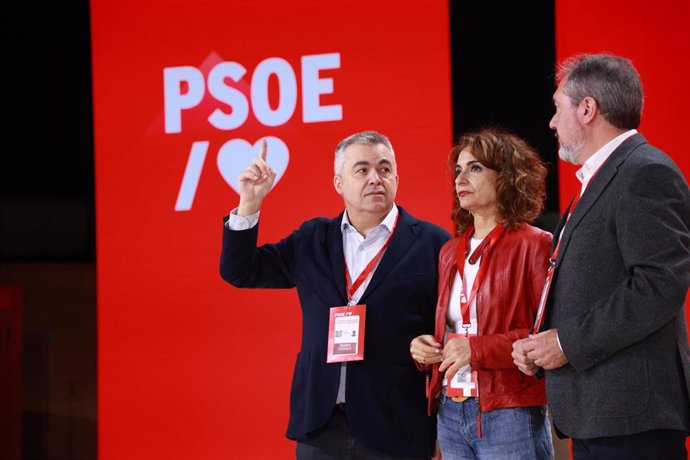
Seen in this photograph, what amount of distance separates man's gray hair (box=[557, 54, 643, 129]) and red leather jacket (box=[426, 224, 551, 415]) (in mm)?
477

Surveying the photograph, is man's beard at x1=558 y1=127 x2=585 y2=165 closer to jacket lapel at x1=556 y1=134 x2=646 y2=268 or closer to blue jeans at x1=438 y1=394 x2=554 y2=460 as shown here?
jacket lapel at x1=556 y1=134 x2=646 y2=268

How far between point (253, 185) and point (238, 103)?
1331 mm

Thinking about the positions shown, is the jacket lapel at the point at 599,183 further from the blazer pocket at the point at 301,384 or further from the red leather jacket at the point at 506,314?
the blazer pocket at the point at 301,384

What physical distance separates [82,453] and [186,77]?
12.0 feet

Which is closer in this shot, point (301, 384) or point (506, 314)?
point (506, 314)

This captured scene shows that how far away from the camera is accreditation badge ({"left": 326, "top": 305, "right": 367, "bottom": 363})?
2619mm

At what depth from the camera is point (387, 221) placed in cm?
285

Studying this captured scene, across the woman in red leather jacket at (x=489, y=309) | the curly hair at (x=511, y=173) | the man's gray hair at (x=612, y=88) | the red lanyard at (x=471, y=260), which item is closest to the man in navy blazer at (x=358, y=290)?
the woman in red leather jacket at (x=489, y=309)

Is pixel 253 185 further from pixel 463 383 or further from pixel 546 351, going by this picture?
pixel 546 351

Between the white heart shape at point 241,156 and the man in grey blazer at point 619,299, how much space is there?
2.13 metres

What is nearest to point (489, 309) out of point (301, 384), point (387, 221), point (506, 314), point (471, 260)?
point (506, 314)

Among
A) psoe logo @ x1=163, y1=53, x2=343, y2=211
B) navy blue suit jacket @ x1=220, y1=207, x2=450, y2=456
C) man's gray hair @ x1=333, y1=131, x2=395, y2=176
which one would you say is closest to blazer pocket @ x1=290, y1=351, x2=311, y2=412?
navy blue suit jacket @ x1=220, y1=207, x2=450, y2=456

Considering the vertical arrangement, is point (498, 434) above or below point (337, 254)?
below

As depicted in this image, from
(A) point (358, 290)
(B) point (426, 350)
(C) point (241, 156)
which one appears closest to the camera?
(B) point (426, 350)
